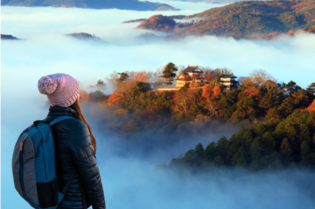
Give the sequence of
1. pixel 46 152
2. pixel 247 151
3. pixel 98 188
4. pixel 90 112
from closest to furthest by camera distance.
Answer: pixel 46 152 < pixel 98 188 < pixel 247 151 < pixel 90 112

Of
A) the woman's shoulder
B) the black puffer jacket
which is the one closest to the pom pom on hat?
the black puffer jacket

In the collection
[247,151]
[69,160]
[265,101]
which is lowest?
[247,151]

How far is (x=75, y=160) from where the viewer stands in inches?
76.2

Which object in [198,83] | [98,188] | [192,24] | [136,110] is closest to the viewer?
[98,188]

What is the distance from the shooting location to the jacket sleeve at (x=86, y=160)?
1899 millimetres

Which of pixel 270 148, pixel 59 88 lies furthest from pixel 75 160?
pixel 270 148

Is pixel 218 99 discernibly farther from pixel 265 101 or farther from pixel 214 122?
pixel 265 101

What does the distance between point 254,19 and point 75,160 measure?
8863 cm

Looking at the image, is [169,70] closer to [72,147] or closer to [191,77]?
[191,77]

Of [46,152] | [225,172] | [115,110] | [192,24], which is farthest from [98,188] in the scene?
[192,24]

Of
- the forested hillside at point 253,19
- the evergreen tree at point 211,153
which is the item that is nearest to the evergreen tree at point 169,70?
the evergreen tree at point 211,153

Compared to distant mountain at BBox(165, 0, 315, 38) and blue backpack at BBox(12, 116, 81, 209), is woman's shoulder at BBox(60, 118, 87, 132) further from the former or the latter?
distant mountain at BBox(165, 0, 315, 38)

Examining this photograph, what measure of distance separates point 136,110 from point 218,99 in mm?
8940

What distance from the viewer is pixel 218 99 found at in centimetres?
2512
